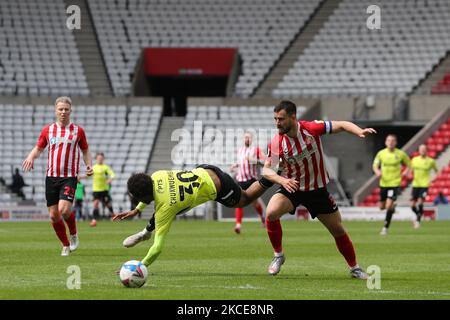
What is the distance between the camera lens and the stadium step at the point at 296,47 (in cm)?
4100

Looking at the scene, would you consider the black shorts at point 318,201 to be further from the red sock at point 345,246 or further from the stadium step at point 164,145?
the stadium step at point 164,145

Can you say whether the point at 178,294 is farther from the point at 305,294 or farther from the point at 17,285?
the point at 17,285

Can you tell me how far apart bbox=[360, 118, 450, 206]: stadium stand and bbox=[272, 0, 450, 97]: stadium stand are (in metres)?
3.24

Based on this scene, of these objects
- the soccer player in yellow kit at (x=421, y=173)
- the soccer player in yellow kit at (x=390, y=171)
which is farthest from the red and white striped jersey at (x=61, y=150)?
the soccer player in yellow kit at (x=421, y=173)

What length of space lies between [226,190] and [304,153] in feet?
3.69

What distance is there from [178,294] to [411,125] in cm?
2935

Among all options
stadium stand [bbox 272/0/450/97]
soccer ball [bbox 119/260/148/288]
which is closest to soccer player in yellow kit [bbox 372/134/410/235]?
soccer ball [bbox 119/260/148/288]

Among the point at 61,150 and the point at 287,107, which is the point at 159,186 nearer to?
the point at 287,107

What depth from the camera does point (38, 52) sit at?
138 feet

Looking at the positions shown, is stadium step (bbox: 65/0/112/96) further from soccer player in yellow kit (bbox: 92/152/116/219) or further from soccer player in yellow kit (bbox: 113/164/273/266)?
soccer player in yellow kit (bbox: 113/164/273/266)

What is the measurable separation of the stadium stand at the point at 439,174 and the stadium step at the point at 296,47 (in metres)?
7.17

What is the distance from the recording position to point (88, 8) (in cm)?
4384
